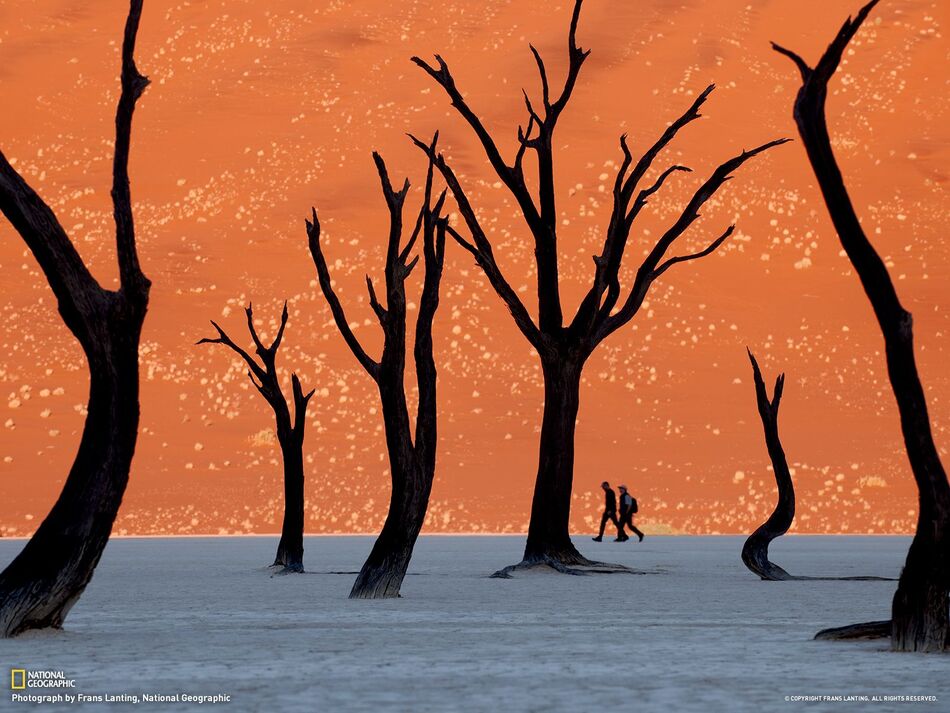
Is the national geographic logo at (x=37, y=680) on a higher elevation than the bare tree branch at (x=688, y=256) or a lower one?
lower

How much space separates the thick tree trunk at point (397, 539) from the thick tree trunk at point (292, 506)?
7.26 meters

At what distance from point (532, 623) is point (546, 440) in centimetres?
1222

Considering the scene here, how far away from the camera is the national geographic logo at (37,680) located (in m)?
8.48

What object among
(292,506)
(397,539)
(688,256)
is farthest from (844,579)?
(292,506)

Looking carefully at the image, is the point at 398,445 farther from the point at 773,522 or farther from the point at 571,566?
the point at 571,566

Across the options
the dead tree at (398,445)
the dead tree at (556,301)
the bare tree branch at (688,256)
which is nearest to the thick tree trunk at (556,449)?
the dead tree at (556,301)

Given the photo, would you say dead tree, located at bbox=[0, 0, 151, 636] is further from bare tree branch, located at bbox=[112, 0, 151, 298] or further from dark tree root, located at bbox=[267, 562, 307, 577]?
dark tree root, located at bbox=[267, 562, 307, 577]

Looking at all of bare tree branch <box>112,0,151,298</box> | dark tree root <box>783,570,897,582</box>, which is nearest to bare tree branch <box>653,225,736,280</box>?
dark tree root <box>783,570,897,582</box>

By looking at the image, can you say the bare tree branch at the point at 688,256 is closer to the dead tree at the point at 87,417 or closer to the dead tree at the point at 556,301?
the dead tree at the point at 556,301

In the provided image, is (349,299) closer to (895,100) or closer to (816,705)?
(895,100)

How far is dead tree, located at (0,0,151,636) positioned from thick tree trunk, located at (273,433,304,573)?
42.6 feet

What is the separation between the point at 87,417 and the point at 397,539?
6.61 m

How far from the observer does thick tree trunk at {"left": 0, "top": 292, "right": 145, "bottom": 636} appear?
37.6 feet

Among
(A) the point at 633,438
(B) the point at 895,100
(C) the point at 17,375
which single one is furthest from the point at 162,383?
(B) the point at 895,100
